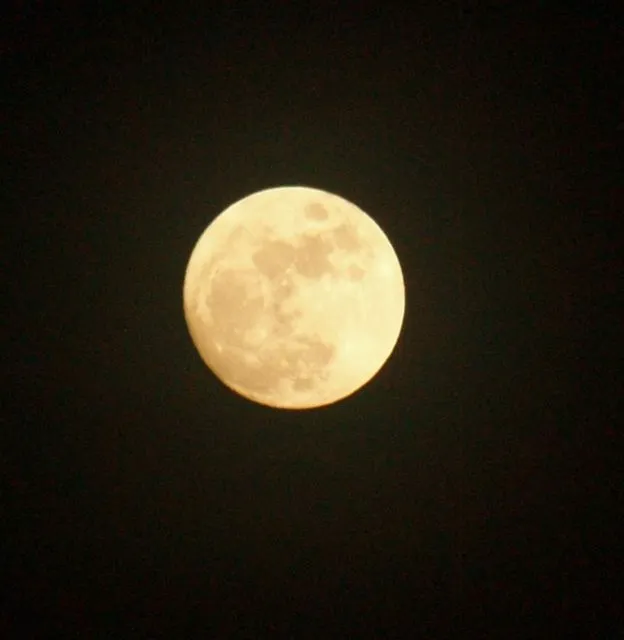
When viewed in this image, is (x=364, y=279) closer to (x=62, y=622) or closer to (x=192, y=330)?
(x=192, y=330)

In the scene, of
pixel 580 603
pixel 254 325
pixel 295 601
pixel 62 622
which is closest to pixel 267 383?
pixel 254 325

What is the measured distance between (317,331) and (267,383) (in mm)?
200

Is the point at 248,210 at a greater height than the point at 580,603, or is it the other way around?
the point at 248,210

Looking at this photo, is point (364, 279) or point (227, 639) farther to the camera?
point (227, 639)

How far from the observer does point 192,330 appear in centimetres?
209

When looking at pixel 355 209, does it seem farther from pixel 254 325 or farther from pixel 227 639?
pixel 227 639

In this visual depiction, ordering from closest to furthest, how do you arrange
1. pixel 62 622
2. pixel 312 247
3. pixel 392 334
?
pixel 312 247 < pixel 392 334 < pixel 62 622

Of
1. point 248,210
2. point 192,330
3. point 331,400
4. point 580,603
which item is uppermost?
point 248,210

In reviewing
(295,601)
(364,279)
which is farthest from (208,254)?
(295,601)

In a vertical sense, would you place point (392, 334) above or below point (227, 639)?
above

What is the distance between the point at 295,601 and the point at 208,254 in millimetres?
1095

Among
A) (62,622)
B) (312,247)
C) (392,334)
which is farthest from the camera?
(62,622)

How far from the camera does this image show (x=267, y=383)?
204 cm

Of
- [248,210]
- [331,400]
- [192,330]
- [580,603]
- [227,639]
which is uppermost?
[248,210]
